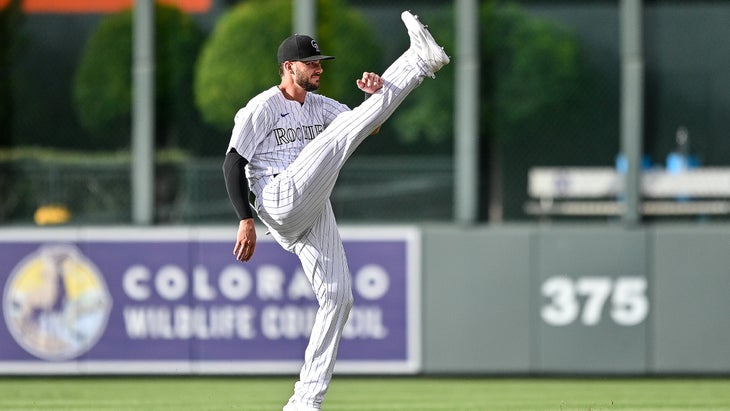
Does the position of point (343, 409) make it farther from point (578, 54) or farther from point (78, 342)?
point (578, 54)

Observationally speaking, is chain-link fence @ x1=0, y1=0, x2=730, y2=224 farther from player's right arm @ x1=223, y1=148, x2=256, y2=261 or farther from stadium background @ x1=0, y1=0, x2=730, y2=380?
player's right arm @ x1=223, y1=148, x2=256, y2=261

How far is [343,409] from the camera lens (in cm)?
795

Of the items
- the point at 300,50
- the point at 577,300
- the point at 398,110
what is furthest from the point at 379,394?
the point at 300,50

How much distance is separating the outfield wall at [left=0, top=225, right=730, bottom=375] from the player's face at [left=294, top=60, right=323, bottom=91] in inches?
151

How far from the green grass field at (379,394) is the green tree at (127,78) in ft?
6.11

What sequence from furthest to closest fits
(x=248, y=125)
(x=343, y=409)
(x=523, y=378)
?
(x=523, y=378)
(x=343, y=409)
(x=248, y=125)

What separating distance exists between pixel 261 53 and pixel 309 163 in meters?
4.34

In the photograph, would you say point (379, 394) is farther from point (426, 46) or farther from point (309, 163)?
point (426, 46)

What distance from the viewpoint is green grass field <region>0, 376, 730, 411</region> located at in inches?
320

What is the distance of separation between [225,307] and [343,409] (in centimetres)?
234

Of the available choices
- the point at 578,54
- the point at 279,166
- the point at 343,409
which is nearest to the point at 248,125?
the point at 279,166

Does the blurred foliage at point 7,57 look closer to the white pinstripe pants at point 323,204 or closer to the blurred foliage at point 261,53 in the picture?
the blurred foliage at point 261,53

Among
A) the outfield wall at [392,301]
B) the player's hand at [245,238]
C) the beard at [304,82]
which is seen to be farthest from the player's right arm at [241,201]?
the outfield wall at [392,301]

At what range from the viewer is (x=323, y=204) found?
628 centimetres
